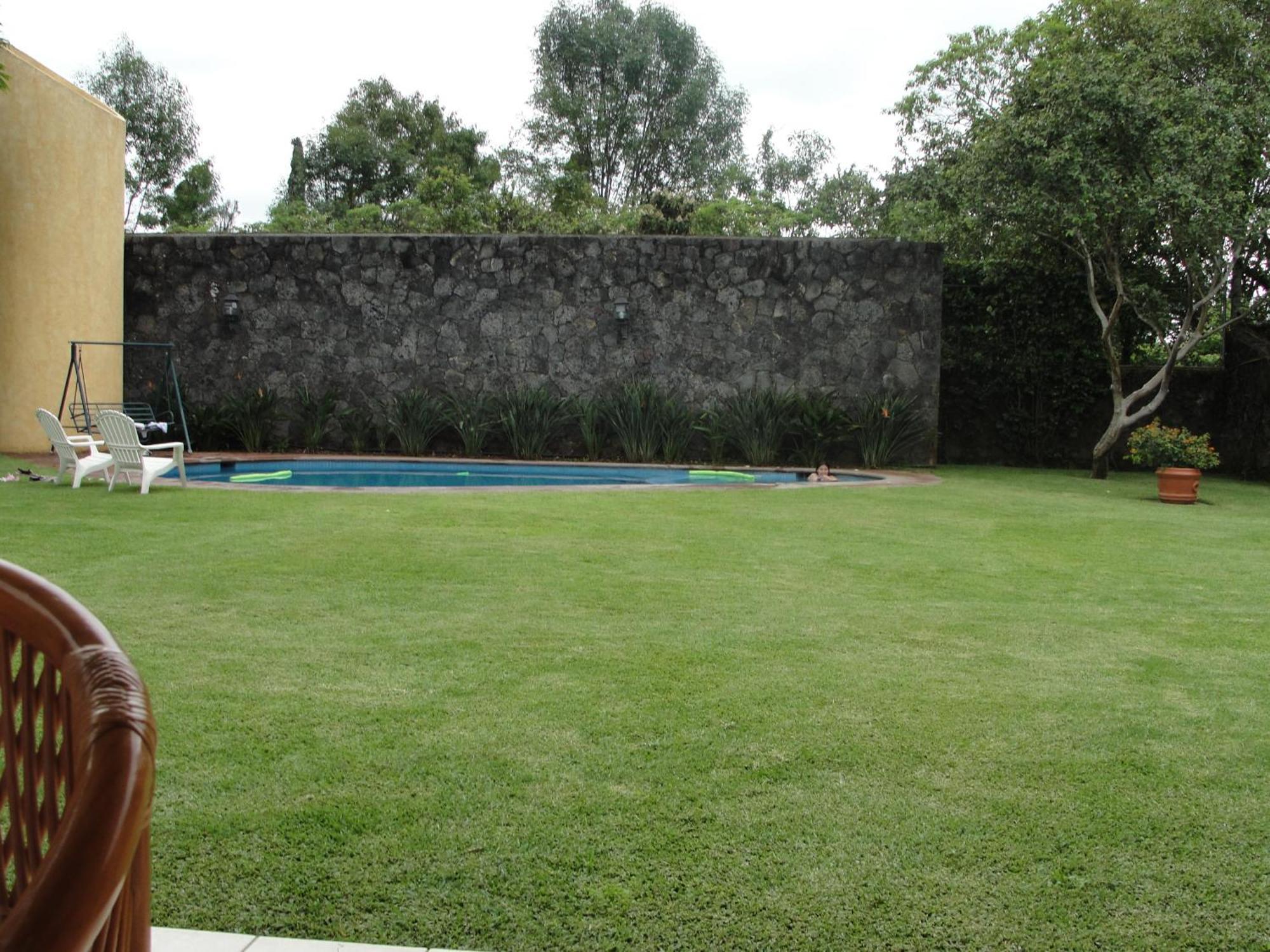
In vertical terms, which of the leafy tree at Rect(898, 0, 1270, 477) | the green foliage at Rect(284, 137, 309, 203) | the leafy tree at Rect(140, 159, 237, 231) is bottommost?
the leafy tree at Rect(898, 0, 1270, 477)

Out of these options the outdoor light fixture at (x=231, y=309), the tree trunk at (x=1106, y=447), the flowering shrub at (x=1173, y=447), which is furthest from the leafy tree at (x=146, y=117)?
the flowering shrub at (x=1173, y=447)

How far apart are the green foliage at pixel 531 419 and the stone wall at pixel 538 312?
15.6 inches

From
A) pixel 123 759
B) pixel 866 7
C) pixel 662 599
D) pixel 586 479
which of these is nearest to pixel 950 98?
pixel 866 7

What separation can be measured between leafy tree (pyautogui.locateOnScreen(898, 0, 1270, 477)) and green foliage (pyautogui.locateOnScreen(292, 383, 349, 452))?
836 cm

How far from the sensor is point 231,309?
50.5ft

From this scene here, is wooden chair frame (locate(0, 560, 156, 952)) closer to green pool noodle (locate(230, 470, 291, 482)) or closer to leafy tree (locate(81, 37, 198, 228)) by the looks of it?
green pool noodle (locate(230, 470, 291, 482))

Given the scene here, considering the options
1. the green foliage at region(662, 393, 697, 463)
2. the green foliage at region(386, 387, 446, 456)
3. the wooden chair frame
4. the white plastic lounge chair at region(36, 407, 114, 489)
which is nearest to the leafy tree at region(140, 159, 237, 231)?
the green foliage at region(386, 387, 446, 456)

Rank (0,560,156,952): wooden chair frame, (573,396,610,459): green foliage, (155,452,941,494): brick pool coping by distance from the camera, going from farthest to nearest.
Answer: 1. (573,396,610,459): green foliage
2. (155,452,941,494): brick pool coping
3. (0,560,156,952): wooden chair frame

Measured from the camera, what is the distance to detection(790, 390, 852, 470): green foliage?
1445 centimetres

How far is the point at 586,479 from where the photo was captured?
13.1m

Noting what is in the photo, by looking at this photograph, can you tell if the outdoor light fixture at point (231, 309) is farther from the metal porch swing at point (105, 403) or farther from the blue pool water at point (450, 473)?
the blue pool water at point (450, 473)

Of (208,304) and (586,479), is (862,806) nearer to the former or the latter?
(586,479)

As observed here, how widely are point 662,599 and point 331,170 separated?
101ft

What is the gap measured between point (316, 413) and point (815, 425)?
6794 mm
